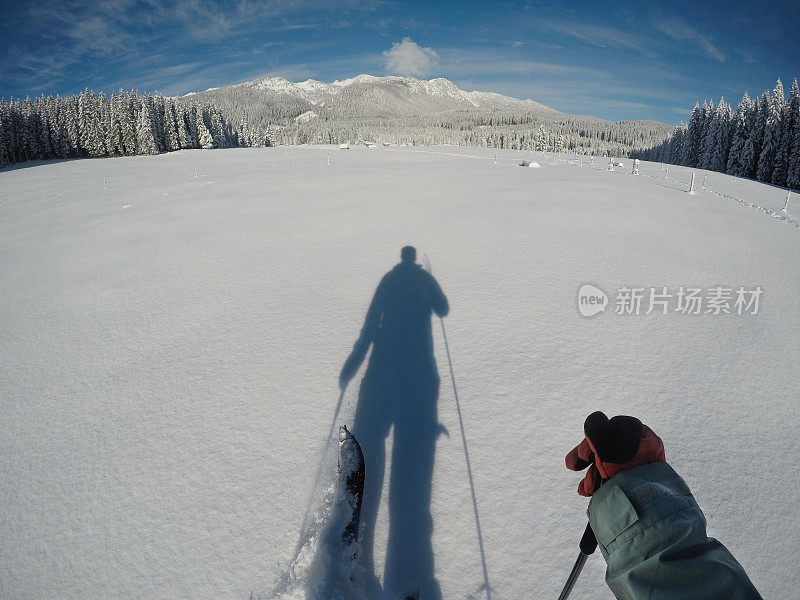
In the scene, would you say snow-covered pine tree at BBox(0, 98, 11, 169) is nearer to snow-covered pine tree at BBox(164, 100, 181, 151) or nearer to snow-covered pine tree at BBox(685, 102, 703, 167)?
snow-covered pine tree at BBox(164, 100, 181, 151)

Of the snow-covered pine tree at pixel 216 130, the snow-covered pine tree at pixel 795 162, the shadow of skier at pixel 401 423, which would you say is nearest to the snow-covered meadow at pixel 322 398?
the shadow of skier at pixel 401 423

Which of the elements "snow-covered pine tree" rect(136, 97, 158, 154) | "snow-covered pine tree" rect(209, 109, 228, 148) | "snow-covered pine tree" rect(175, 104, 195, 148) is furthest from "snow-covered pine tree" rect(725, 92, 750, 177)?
"snow-covered pine tree" rect(209, 109, 228, 148)

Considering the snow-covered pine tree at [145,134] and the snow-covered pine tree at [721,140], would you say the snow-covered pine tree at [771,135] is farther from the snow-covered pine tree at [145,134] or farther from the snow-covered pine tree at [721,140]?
the snow-covered pine tree at [145,134]

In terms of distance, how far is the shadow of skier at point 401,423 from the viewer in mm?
2570

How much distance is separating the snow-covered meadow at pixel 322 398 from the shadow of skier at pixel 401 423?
12 centimetres

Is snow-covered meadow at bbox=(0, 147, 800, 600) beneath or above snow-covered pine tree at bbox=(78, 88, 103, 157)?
beneath

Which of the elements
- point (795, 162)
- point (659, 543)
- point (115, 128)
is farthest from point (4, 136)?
point (795, 162)

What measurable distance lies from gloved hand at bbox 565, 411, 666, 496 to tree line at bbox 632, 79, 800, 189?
181ft

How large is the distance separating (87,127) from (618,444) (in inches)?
3287

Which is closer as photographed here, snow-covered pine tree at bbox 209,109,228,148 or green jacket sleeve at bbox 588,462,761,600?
green jacket sleeve at bbox 588,462,761,600

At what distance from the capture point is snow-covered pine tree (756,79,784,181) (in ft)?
135

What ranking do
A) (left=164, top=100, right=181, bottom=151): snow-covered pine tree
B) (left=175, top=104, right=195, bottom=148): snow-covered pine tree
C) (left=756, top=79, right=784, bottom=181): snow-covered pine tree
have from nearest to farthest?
(left=756, top=79, right=784, bottom=181): snow-covered pine tree → (left=164, top=100, right=181, bottom=151): snow-covered pine tree → (left=175, top=104, right=195, bottom=148): snow-covered pine tree

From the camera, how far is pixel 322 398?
13.2 ft

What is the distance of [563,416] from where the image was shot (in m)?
3.62
